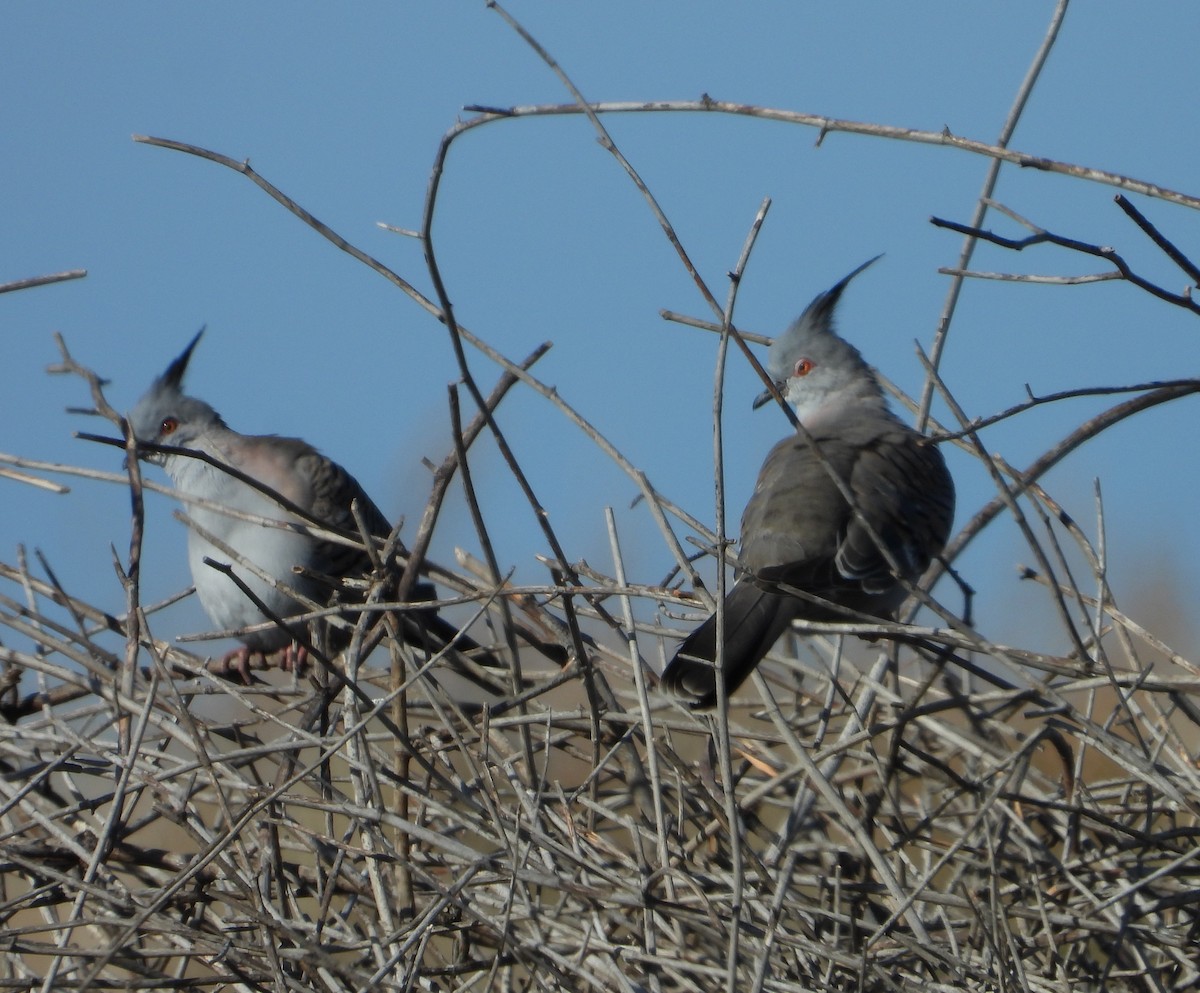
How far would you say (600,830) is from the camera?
3.75m

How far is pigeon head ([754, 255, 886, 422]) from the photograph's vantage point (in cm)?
608

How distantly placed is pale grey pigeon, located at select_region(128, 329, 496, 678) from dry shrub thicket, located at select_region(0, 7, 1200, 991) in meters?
2.18

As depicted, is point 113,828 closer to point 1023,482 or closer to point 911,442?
point 1023,482

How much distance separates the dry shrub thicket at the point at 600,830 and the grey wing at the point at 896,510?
0.79 metres

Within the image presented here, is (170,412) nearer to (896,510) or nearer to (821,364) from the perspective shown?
(821,364)

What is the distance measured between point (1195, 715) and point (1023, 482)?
0.81m

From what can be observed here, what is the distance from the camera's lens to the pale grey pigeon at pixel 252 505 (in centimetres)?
604

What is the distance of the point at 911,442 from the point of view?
5324mm

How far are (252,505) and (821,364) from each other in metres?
2.50

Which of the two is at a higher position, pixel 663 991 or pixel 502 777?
pixel 502 777

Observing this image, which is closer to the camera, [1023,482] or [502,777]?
[1023,482]

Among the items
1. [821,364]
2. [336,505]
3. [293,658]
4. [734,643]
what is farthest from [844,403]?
[293,658]

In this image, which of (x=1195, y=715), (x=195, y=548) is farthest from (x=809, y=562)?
(x=195, y=548)

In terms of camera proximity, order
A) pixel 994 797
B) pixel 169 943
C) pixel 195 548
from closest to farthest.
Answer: pixel 994 797, pixel 169 943, pixel 195 548
